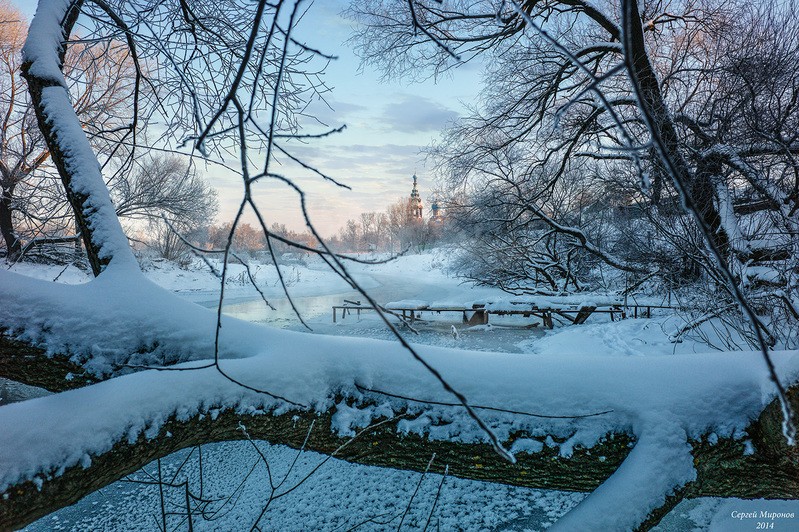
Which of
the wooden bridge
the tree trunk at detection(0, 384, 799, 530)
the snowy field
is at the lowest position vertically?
the snowy field

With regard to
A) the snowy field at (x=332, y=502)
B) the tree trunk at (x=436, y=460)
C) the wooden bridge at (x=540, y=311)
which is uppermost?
the wooden bridge at (x=540, y=311)

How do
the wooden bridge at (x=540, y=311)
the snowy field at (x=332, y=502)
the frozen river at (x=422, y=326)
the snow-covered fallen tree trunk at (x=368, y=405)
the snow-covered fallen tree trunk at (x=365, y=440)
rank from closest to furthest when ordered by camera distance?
1. the snow-covered fallen tree trunk at (x=365, y=440)
2. the snow-covered fallen tree trunk at (x=368, y=405)
3. the snowy field at (x=332, y=502)
4. the frozen river at (x=422, y=326)
5. the wooden bridge at (x=540, y=311)

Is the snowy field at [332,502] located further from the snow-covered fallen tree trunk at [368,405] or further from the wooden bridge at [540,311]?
the wooden bridge at [540,311]

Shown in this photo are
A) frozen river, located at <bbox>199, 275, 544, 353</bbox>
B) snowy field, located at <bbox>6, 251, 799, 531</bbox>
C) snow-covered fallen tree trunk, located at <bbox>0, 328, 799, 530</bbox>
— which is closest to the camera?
snow-covered fallen tree trunk, located at <bbox>0, 328, 799, 530</bbox>

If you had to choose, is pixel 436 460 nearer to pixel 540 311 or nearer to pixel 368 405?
pixel 368 405

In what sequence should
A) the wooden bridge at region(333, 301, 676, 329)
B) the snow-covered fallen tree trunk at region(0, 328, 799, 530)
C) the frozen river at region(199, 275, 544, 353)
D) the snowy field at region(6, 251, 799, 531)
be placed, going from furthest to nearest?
the wooden bridge at region(333, 301, 676, 329) → the frozen river at region(199, 275, 544, 353) → the snowy field at region(6, 251, 799, 531) → the snow-covered fallen tree trunk at region(0, 328, 799, 530)

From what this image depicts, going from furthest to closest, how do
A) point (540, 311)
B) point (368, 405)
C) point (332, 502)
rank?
1. point (540, 311)
2. point (332, 502)
3. point (368, 405)

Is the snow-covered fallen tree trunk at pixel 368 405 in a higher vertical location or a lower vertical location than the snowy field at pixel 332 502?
higher

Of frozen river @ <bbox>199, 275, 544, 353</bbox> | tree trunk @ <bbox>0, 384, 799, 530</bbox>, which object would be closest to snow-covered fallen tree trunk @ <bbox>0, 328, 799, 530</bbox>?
tree trunk @ <bbox>0, 384, 799, 530</bbox>

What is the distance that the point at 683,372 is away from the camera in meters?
1.63

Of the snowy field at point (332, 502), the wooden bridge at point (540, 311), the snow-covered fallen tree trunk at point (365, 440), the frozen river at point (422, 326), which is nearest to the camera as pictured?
the snow-covered fallen tree trunk at point (365, 440)

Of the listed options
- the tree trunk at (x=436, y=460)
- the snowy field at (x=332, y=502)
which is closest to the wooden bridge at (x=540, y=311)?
the snowy field at (x=332, y=502)

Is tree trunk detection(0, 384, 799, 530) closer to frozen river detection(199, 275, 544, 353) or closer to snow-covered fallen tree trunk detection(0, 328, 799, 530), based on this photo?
snow-covered fallen tree trunk detection(0, 328, 799, 530)

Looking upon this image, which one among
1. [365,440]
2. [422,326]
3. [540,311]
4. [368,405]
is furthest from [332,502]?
[422,326]
